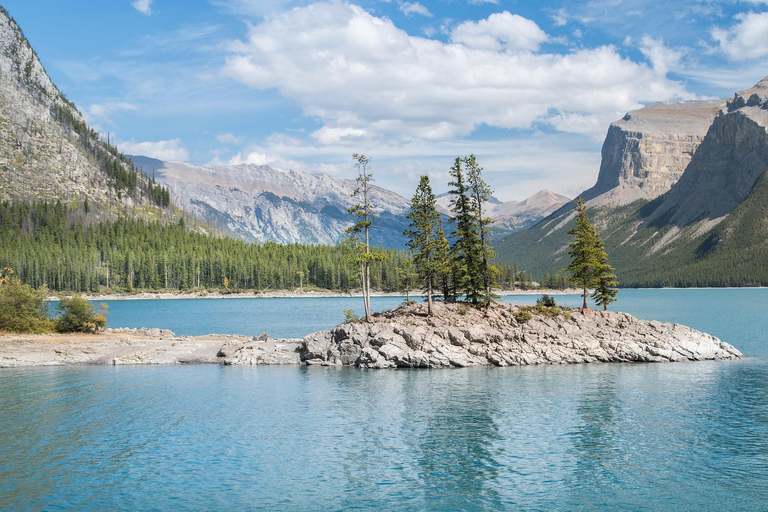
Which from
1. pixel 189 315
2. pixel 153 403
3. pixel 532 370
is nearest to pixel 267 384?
pixel 153 403

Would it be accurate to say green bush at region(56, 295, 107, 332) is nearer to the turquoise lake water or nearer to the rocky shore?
the rocky shore

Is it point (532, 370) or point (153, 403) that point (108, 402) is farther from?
point (532, 370)

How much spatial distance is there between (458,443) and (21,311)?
60068 mm

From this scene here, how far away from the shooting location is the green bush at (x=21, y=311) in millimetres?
70125

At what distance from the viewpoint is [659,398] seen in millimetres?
45344

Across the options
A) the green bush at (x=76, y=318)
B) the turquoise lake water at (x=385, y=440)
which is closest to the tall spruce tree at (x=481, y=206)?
the turquoise lake water at (x=385, y=440)

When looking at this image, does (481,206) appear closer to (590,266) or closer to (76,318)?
(590,266)

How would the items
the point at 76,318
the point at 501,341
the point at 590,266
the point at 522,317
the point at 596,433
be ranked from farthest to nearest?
1. the point at 590,266
2. the point at 76,318
3. the point at 522,317
4. the point at 501,341
5. the point at 596,433

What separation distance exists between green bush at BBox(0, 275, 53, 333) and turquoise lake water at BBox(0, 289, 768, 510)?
14934 millimetres

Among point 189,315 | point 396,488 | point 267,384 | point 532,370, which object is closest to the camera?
point 396,488

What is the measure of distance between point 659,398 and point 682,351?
75.2ft

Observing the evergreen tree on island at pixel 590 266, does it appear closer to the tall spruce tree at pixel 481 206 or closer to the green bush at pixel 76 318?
the tall spruce tree at pixel 481 206

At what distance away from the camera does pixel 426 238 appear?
72562 millimetres

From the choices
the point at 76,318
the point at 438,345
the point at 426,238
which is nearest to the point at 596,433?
the point at 438,345
